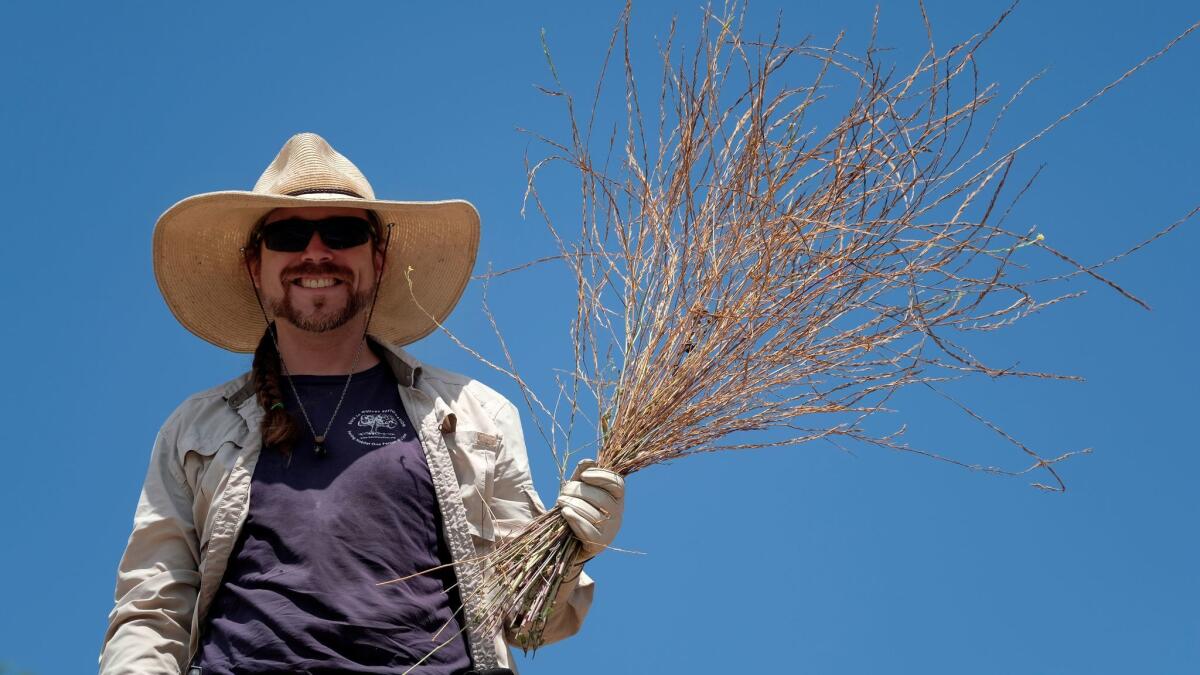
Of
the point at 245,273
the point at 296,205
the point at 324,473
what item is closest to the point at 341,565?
the point at 324,473

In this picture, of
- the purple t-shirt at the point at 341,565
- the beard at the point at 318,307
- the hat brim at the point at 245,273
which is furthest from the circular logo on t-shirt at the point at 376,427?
the hat brim at the point at 245,273

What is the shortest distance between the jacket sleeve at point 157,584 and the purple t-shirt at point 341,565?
3.0 inches

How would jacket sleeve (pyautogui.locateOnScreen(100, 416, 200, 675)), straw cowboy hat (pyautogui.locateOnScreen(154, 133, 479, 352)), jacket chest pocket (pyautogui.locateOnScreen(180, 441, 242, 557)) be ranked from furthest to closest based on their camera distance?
straw cowboy hat (pyautogui.locateOnScreen(154, 133, 479, 352)), jacket chest pocket (pyautogui.locateOnScreen(180, 441, 242, 557)), jacket sleeve (pyautogui.locateOnScreen(100, 416, 200, 675))

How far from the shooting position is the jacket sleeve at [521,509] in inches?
117

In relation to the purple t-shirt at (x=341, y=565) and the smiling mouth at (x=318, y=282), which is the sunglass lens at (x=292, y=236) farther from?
the purple t-shirt at (x=341, y=565)

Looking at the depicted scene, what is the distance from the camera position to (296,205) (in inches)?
129

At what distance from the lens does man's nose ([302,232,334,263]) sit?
323 cm

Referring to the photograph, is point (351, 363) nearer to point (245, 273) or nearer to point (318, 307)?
point (318, 307)

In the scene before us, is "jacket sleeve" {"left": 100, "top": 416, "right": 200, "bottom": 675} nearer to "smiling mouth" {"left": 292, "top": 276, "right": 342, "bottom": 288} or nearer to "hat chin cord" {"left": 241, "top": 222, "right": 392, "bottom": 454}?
"hat chin cord" {"left": 241, "top": 222, "right": 392, "bottom": 454}

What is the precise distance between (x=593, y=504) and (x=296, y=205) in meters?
0.96

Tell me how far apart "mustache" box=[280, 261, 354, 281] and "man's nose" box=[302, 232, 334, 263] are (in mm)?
12

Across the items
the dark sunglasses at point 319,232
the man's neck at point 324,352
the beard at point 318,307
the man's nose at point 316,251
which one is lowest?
the man's neck at point 324,352

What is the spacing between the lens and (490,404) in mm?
3287

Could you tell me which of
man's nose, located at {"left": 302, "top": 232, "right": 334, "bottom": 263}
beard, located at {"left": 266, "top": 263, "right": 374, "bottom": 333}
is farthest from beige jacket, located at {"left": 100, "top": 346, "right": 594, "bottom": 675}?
man's nose, located at {"left": 302, "top": 232, "right": 334, "bottom": 263}
